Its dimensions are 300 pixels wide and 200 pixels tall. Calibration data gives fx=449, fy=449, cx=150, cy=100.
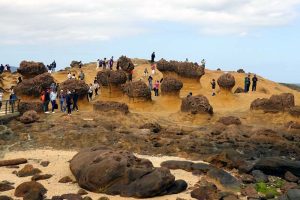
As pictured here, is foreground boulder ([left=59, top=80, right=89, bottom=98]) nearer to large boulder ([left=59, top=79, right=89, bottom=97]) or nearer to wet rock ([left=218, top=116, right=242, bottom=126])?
large boulder ([left=59, top=79, right=89, bottom=97])

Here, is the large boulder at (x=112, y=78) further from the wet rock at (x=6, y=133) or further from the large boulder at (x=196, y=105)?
the wet rock at (x=6, y=133)

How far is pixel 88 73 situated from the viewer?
42.6 meters

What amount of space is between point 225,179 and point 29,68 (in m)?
22.0

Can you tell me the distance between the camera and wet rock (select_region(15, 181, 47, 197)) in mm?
13836

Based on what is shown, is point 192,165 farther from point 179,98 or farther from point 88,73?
point 88,73

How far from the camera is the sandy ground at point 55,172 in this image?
14.3 meters

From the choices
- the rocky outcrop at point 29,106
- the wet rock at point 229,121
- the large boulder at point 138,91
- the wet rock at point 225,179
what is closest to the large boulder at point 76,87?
the large boulder at point 138,91

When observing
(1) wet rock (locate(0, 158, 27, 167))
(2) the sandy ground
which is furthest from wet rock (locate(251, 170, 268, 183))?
(1) wet rock (locate(0, 158, 27, 167))

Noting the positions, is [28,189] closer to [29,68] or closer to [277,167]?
[277,167]

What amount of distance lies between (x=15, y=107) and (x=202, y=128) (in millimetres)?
11010

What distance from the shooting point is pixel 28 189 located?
45.9ft

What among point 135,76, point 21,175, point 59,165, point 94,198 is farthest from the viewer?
point 135,76

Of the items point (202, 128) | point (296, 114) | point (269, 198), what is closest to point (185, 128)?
point (202, 128)

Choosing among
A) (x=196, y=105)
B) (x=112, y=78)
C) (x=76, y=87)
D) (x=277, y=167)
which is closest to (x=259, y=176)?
(x=277, y=167)
